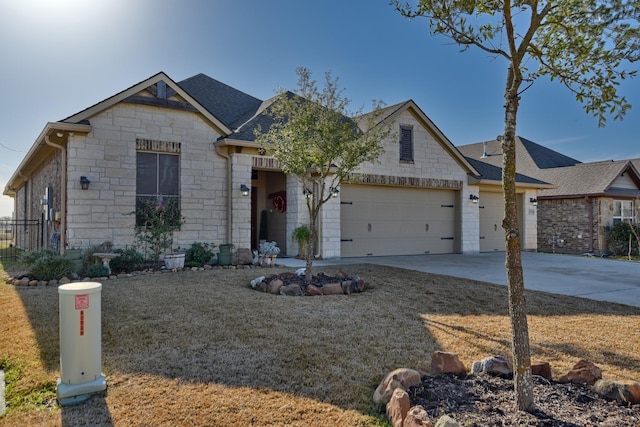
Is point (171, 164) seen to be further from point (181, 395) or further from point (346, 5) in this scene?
point (181, 395)

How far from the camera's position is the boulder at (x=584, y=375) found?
3.30 m

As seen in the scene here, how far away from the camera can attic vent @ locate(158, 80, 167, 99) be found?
34.7 feet

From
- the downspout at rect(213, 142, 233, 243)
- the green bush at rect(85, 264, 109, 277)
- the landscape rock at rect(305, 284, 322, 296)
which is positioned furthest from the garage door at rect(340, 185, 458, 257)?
the green bush at rect(85, 264, 109, 277)

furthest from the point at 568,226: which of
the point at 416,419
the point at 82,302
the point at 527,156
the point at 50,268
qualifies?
the point at 82,302

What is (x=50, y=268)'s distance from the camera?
818cm

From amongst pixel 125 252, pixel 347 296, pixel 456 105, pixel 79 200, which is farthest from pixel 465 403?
pixel 456 105

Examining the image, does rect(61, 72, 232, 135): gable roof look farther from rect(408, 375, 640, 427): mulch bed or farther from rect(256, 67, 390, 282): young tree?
rect(408, 375, 640, 427): mulch bed

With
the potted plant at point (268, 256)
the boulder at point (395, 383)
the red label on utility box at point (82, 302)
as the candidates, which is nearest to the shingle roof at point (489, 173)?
the potted plant at point (268, 256)

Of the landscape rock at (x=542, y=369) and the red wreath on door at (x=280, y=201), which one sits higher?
the red wreath on door at (x=280, y=201)

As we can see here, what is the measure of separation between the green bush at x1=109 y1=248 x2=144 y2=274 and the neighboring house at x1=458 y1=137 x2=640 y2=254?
1354 centimetres

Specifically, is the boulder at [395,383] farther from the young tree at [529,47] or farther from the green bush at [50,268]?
the green bush at [50,268]

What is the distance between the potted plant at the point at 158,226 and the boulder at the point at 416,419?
8.26 m

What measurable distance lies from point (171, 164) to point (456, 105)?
501 inches

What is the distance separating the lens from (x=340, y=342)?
4492mm
